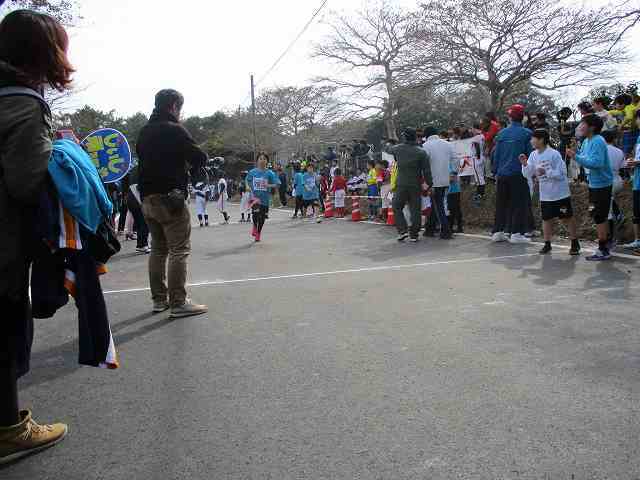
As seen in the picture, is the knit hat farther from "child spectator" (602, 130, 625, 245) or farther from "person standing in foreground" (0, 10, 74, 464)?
"person standing in foreground" (0, 10, 74, 464)

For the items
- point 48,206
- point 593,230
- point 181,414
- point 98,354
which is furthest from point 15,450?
point 593,230

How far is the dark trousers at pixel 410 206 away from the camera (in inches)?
405

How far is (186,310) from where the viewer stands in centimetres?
520

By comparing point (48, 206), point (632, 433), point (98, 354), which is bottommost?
point (632, 433)

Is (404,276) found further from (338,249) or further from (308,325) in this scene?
(338,249)

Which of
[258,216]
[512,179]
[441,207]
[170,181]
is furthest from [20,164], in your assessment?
[258,216]

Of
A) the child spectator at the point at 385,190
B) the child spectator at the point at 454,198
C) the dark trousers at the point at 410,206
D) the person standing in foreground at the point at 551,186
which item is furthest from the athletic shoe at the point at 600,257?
the child spectator at the point at 385,190

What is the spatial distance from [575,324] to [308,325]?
210 centimetres

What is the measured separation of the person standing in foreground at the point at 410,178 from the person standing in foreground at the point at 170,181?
19.2 ft

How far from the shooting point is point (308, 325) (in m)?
4.61

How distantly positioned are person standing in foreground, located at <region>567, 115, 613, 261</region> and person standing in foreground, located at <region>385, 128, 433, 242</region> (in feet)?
11.5

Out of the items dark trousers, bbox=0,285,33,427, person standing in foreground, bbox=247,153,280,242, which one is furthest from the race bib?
dark trousers, bbox=0,285,33,427

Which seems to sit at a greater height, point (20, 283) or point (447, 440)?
point (20, 283)

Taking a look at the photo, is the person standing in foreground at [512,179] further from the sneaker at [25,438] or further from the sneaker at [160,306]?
the sneaker at [25,438]
